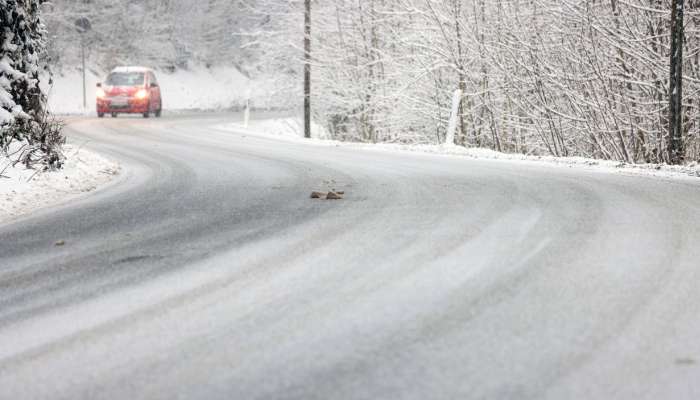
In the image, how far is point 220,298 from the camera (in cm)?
441

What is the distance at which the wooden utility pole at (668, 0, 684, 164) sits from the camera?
42.5 feet

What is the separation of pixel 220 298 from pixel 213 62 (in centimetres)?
6442

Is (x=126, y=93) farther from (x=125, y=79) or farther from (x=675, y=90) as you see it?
(x=675, y=90)

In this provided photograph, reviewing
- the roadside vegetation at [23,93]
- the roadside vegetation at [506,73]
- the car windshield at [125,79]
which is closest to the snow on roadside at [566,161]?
the roadside vegetation at [506,73]

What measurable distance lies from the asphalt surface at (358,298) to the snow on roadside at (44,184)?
2.32 feet

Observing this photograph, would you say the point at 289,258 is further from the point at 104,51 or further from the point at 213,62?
the point at 213,62

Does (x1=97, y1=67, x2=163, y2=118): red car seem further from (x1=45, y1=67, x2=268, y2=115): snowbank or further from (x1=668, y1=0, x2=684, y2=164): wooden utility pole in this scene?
(x1=668, y1=0, x2=684, y2=164): wooden utility pole

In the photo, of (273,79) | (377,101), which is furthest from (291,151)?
(273,79)

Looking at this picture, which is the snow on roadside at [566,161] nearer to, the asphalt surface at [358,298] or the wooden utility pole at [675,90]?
the wooden utility pole at [675,90]

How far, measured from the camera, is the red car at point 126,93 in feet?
106

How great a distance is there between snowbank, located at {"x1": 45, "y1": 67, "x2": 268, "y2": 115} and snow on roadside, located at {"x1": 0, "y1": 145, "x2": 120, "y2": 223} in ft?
94.3

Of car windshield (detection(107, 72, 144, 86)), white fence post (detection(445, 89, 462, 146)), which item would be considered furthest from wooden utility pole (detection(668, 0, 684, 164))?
car windshield (detection(107, 72, 144, 86))

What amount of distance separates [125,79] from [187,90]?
87.0ft

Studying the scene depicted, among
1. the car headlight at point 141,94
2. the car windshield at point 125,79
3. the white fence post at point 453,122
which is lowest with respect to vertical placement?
the white fence post at point 453,122
